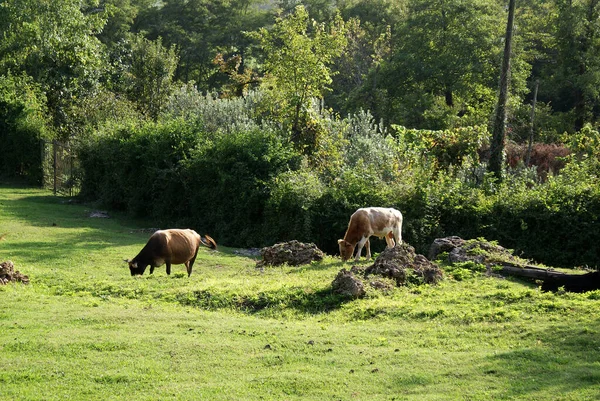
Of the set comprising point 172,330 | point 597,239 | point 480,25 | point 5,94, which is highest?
point 480,25

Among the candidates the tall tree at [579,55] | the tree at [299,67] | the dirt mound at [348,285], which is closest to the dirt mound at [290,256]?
the dirt mound at [348,285]

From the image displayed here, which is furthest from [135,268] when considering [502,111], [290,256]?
[502,111]

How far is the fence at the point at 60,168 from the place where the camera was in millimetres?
36875

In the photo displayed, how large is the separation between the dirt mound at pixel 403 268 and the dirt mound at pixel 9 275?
736 cm

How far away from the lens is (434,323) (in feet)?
41.5

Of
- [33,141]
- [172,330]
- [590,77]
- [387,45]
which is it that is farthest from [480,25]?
[172,330]

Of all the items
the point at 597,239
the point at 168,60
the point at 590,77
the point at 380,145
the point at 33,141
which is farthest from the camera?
the point at 168,60

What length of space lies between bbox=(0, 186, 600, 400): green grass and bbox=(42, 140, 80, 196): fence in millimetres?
19271

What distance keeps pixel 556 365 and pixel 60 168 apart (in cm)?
3222

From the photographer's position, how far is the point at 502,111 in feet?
91.2

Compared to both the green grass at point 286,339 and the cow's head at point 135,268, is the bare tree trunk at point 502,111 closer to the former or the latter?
the green grass at point 286,339

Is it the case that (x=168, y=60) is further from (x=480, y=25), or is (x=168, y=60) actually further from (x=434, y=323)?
(x=434, y=323)

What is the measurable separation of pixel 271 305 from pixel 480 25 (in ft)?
124

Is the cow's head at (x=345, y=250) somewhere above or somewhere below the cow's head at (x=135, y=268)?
above
